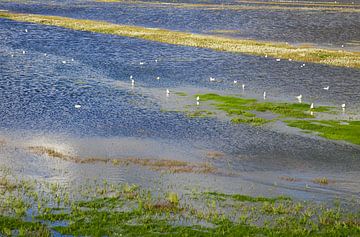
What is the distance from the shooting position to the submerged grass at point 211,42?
7969 cm

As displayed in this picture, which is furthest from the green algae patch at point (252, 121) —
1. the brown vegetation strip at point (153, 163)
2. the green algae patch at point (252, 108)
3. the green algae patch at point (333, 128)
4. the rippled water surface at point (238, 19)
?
the rippled water surface at point (238, 19)

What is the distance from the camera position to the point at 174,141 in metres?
42.4

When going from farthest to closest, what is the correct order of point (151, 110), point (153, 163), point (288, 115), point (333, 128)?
1. point (151, 110)
2. point (288, 115)
3. point (333, 128)
4. point (153, 163)

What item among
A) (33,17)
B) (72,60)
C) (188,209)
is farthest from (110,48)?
(188,209)

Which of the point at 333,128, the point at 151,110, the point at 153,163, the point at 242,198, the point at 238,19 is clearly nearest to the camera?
the point at 242,198

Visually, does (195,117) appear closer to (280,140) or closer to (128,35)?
→ (280,140)

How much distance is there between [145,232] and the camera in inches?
1005

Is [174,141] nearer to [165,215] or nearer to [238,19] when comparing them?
[165,215]

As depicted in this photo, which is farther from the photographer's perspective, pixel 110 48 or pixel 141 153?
pixel 110 48

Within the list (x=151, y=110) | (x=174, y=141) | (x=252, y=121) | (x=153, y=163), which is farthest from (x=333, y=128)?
(x=153, y=163)

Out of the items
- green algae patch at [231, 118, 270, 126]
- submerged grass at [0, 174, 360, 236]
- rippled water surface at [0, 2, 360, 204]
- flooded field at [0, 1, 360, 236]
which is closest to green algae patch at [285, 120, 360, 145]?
flooded field at [0, 1, 360, 236]

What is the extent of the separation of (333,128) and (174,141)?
1301cm

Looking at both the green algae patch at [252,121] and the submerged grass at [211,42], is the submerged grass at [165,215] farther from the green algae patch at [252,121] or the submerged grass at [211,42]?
the submerged grass at [211,42]

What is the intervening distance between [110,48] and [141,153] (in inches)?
1992
